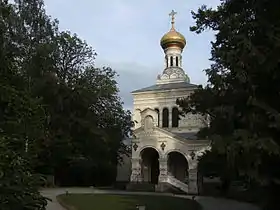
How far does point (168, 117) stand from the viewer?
46688 millimetres

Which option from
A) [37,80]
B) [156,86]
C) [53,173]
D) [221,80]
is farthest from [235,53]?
[156,86]

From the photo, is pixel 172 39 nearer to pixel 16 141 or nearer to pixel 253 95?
pixel 253 95

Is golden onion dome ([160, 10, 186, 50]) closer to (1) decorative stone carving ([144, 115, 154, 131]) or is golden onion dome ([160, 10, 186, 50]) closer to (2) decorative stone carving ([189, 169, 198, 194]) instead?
(1) decorative stone carving ([144, 115, 154, 131])

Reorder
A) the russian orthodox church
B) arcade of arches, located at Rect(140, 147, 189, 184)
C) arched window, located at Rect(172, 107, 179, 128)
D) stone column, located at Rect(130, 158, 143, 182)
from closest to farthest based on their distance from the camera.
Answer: the russian orthodox church
stone column, located at Rect(130, 158, 143, 182)
arcade of arches, located at Rect(140, 147, 189, 184)
arched window, located at Rect(172, 107, 179, 128)

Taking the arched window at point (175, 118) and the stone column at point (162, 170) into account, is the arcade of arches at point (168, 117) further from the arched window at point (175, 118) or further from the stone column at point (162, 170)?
the stone column at point (162, 170)

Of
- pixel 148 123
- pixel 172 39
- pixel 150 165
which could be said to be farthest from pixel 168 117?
pixel 172 39

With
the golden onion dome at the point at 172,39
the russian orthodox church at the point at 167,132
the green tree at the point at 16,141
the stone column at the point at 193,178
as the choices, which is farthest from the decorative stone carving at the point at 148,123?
the green tree at the point at 16,141

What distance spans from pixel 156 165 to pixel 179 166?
2221 millimetres

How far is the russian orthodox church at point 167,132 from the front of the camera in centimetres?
3884

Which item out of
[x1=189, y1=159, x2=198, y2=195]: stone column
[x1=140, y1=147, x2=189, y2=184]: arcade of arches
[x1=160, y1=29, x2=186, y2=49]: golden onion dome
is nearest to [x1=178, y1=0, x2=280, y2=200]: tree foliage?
[x1=189, y1=159, x2=198, y2=195]: stone column

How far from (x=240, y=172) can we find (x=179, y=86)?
110 feet

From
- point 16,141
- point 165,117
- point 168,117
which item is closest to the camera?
point 16,141

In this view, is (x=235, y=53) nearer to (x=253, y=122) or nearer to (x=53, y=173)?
(x=253, y=122)

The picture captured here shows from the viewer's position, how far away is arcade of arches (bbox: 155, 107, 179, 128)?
46.3 m
